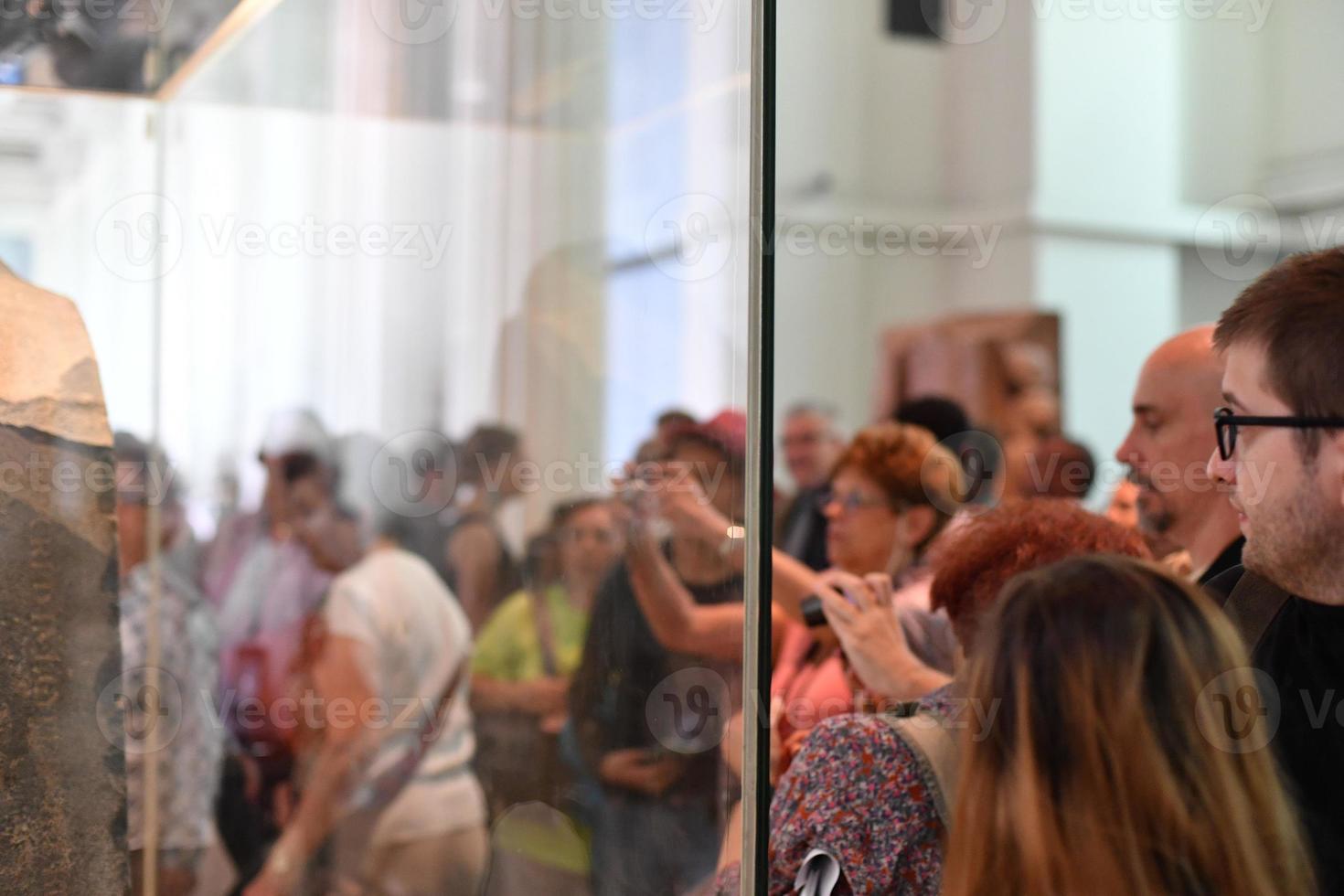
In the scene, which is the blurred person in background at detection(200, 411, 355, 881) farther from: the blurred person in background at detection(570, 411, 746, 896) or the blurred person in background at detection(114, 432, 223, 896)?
the blurred person in background at detection(570, 411, 746, 896)

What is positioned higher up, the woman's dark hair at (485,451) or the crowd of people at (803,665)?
the woman's dark hair at (485,451)

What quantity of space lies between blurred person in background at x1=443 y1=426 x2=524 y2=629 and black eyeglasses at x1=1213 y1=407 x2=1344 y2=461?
2.78ft

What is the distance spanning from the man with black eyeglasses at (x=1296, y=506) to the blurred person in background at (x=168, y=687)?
35.4 inches

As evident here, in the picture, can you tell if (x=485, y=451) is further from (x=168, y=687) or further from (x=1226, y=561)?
(x=1226, y=561)

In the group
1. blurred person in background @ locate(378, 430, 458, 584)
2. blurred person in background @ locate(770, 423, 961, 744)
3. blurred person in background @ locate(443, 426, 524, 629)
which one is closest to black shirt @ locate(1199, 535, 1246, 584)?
blurred person in background @ locate(770, 423, 961, 744)

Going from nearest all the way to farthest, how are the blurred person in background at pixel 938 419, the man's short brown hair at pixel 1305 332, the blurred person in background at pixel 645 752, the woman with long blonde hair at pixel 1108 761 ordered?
the woman with long blonde hair at pixel 1108 761
the man's short brown hair at pixel 1305 332
the blurred person in background at pixel 645 752
the blurred person in background at pixel 938 419

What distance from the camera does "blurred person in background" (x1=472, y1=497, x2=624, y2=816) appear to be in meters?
1.51

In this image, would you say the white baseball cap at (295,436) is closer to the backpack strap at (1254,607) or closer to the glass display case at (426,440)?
the glass display case at (426,440)

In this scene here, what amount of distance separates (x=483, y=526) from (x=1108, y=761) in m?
0.96

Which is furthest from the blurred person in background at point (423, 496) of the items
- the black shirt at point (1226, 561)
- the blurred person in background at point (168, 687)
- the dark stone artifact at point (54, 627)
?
the black shirt at point (1226, 561)

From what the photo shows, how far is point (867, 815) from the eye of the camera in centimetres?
103

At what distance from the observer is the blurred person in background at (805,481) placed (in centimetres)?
196

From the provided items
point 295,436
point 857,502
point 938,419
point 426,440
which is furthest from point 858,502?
point 938,419

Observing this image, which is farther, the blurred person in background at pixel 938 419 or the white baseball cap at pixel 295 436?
the blurred person in background at pixel 938 419
